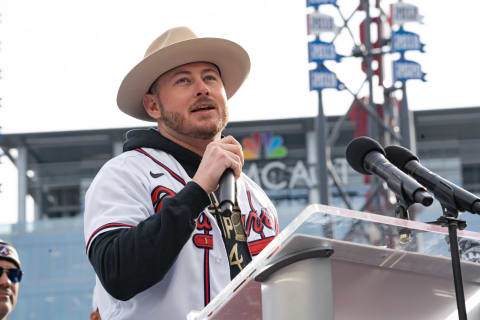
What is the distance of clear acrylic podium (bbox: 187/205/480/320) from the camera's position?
164cm

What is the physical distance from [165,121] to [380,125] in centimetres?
884

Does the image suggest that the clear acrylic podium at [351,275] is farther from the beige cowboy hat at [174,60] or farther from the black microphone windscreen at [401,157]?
the beige cowboy hat at [174,60]

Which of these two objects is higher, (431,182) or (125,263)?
(431,182)

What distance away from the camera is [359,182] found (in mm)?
23250

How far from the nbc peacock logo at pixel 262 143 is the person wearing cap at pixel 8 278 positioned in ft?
79.9

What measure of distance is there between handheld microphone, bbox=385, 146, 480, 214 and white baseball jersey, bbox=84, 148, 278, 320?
0.69 meters

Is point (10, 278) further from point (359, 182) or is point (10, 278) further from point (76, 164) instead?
point (76, 164)

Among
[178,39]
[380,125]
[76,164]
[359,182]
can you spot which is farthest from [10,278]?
[76,164]

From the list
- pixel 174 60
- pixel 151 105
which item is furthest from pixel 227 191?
pixel 151 105

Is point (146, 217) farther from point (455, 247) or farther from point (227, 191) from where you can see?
point (455, 247)

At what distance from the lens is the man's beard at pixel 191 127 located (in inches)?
112

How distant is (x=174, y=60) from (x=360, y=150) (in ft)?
3.52

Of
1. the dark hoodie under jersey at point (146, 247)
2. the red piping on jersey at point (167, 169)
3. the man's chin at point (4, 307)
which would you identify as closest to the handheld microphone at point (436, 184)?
the dark hoodie under jersey at point (146, 247)

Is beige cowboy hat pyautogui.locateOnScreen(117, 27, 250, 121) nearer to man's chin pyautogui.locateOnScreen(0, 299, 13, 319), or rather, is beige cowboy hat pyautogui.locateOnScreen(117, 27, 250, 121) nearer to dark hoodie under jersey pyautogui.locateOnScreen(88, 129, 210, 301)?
dark hoodie under jersey pyautogui.locateOnScreen(88, 129, 210, 301)
